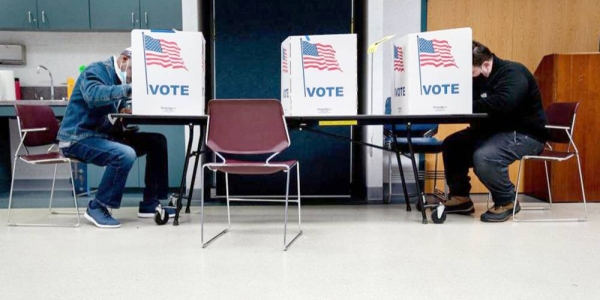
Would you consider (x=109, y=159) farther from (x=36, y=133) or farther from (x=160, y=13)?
(x=160, y=13)

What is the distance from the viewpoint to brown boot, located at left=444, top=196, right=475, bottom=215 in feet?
10.6

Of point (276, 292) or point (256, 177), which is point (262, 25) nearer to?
point (256, 177)

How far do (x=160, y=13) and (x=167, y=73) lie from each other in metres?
1.98

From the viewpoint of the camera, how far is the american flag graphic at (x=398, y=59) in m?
2.93

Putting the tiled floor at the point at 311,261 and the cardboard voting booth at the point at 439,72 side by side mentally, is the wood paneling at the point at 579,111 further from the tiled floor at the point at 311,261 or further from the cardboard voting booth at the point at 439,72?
the cardboard voting booth at the point at 439,72

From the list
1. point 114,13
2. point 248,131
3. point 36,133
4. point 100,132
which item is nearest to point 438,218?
point 248,131

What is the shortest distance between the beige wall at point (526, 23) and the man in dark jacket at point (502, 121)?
4.97 ft

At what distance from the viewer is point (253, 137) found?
2457 mm

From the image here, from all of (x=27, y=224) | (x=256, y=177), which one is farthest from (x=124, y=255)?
(x=256, y=177)

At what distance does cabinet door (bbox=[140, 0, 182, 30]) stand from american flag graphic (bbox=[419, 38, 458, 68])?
2549mm

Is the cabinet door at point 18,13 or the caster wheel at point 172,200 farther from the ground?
the cabinet door at point 18,13

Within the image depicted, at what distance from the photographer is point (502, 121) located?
9.93ft

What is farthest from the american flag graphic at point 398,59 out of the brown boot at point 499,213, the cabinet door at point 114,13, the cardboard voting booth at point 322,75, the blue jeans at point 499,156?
the cabinet door at point 114,13

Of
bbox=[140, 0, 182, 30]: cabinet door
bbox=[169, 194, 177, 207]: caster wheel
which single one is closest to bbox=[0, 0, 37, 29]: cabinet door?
bbox=[140, 0, 182, 30]: cabinet door
